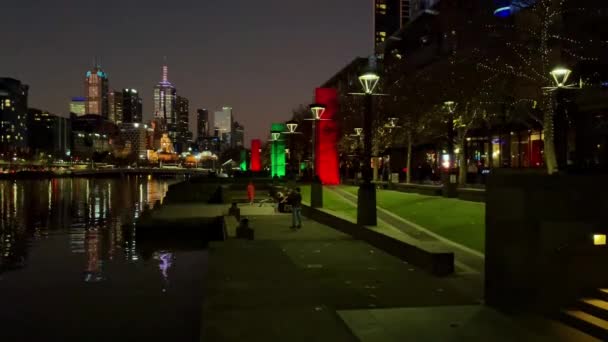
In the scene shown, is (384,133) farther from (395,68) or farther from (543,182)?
(543,182)

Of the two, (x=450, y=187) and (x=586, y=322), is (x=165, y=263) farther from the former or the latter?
(x=586, y=322)

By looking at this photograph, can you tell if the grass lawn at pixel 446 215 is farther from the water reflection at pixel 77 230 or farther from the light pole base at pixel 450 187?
the water reflection at pixel 77 230

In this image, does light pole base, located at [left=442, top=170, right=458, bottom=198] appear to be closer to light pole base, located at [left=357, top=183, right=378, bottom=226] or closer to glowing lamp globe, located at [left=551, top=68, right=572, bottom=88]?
glowing lamp globe, located at [left=551, top=68, right=572, bottom=88]

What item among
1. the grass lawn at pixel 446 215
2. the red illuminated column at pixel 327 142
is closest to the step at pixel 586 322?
the grass lawn at pixel 446 215

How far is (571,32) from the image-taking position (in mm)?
24984

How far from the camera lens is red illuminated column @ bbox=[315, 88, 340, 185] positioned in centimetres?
3962

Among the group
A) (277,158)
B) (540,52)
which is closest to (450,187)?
(540,52)

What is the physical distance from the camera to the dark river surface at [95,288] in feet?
40.0

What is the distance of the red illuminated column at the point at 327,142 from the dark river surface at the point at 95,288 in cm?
1380

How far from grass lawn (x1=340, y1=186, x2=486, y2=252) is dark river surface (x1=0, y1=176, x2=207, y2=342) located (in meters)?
7.42

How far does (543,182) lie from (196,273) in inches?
523

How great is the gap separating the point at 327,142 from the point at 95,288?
24.9 meters

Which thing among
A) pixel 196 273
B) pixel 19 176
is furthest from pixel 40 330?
pixel 19 176

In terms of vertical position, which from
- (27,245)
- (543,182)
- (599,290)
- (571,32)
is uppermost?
(571,32)
